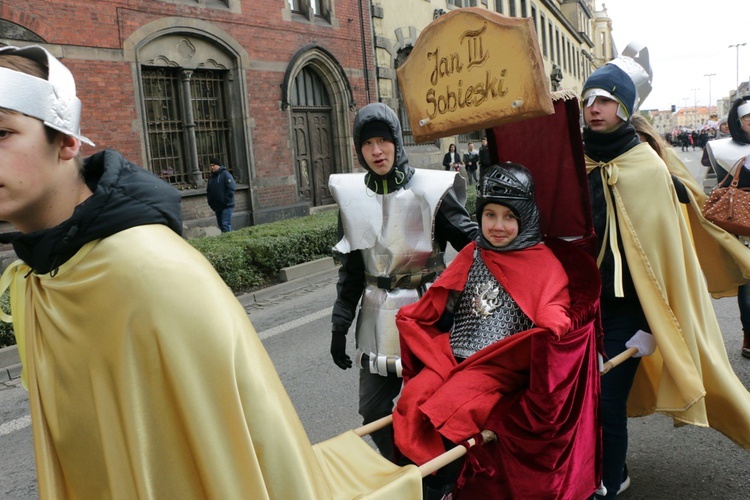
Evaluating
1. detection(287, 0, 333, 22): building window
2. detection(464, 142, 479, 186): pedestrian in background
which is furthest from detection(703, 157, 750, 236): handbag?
detection(464, 142, 479, 186): pedestrian in background

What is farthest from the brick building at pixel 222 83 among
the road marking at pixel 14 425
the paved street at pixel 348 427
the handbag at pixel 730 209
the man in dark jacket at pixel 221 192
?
the handbag at pixel 730 209

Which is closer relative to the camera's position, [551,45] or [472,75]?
[472,75]

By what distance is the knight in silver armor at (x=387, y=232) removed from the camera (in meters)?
3.14

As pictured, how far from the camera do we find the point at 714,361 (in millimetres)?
3322

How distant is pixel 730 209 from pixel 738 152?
906mm

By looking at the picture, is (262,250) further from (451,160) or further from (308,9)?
(451,160)

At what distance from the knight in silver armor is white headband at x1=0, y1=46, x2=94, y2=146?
168cm

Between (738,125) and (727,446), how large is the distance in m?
2.59

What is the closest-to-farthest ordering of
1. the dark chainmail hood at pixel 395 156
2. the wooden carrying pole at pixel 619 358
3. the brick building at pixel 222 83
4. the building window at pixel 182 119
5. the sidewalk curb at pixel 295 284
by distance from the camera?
1. the wooden carrying pole at pixel 619 358
2. the dark chainmail hood at pixel 395 156
3. the sidewalk curb at pixel 295 284
4. the brick building at pixel 222 83
5. the building window at pixel 182 119

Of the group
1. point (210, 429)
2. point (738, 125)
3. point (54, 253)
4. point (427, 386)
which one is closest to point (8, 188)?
point (54, 253)

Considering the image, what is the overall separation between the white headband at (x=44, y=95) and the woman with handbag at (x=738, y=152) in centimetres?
482

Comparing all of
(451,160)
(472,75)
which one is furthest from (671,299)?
(451,160)

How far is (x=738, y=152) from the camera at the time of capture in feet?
17.1

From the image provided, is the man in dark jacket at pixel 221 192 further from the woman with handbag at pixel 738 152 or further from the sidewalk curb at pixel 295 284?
the woman with handbag at pixel 738 152
